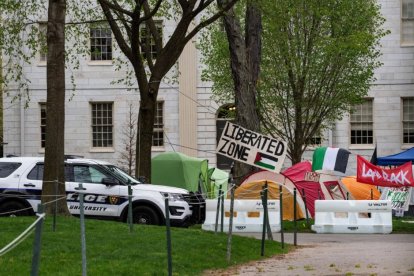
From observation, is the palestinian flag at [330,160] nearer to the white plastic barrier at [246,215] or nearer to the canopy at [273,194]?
the canopy at [273,194]

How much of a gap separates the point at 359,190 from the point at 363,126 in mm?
14115

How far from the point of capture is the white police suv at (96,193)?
23.4 metres

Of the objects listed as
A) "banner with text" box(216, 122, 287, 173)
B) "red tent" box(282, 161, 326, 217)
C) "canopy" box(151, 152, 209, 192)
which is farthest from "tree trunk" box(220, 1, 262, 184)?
"banner with text" box(216, 122, 287, 173)

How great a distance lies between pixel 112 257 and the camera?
574 inches

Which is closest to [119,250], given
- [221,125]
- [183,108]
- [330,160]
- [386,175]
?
[386,175]

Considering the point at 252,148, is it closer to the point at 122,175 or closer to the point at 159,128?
the point at 122,175

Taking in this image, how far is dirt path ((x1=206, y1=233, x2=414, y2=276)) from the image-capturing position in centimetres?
1452

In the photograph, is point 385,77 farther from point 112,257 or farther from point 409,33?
point 112,257

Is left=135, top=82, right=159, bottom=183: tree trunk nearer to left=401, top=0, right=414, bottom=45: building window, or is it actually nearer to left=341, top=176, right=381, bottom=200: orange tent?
left=341, top=176, right=381, bottom=200: orange tent

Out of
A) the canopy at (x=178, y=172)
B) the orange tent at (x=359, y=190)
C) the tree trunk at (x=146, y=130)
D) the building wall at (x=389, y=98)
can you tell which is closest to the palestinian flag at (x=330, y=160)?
the orange tent at (x=359, y=190)

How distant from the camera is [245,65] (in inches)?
1139

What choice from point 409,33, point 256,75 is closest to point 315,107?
point 256,75

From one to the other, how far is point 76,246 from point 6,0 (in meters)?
11.7

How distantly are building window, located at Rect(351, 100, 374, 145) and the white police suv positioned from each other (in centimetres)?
2588
